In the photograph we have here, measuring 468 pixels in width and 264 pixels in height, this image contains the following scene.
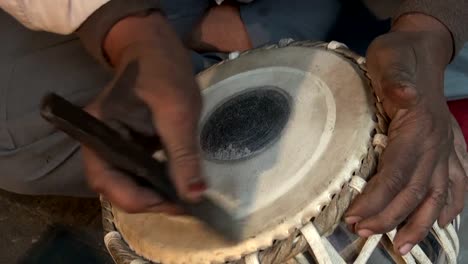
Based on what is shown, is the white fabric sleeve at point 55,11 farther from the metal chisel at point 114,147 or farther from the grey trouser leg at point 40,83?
the metal chisel at point 114,147

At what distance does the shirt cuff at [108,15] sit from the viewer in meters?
0.82

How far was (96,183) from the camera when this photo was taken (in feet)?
2.25

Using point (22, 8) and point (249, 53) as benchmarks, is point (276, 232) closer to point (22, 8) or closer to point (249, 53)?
point (249, 53)

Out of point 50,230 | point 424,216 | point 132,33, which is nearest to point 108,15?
point 132,33

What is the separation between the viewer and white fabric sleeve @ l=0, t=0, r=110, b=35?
0.83 meters

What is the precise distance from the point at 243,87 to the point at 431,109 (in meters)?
0.22

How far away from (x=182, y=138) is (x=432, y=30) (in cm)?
34

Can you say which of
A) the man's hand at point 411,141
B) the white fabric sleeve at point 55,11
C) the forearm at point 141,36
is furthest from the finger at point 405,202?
the white fabric sleeve at point 55,11

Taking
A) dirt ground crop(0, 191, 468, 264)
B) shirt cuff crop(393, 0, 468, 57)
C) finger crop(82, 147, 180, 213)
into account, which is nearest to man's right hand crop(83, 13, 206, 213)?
finger crop(82, 147, 180, 213)

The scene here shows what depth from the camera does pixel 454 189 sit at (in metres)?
0.83

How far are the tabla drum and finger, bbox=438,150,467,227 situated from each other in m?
0.02

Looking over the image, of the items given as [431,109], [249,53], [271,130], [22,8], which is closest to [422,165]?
[431,109]

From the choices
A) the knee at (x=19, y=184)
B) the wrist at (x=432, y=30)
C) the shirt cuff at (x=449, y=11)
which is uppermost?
the shirt cuff at (x=449, y=11)

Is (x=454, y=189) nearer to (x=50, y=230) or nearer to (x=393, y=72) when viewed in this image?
(x=393, y=72)
